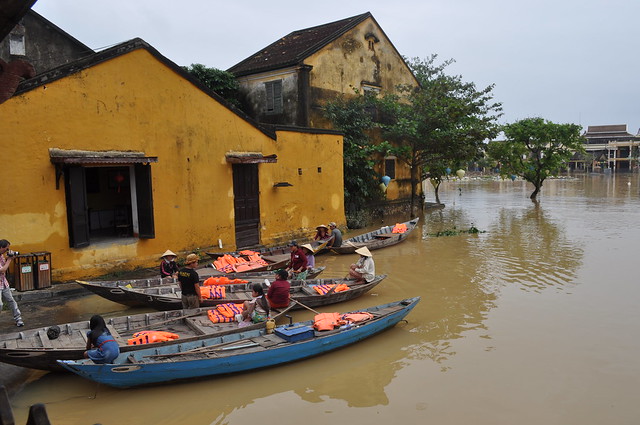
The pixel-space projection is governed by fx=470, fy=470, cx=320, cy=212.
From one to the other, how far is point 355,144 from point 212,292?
41.8 ft

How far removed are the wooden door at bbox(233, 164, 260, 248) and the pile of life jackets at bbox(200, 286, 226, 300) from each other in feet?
16.4

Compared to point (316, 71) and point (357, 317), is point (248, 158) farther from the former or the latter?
point (357, 317)

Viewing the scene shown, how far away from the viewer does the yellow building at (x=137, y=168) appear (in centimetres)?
1034

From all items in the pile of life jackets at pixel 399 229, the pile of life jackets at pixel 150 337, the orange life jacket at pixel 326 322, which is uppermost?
the pile of life jackets at pixel 399 229

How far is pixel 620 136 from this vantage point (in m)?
78.9

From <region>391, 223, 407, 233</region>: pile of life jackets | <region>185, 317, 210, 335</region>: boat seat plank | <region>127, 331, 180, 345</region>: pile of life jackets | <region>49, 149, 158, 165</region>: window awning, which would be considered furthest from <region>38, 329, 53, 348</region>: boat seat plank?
<region>391, 223, 407, 233</region>: pile of life jackets

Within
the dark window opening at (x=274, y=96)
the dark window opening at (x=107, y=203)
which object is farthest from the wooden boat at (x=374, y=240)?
the dark window opening at (x=274, y=96)

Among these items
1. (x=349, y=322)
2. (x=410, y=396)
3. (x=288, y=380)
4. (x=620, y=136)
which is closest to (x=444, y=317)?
(x=349, y=322)

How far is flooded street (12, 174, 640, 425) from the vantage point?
245 inches

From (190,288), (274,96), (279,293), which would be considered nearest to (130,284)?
(190,288)

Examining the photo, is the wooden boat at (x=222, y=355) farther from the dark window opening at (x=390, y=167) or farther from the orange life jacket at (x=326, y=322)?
the dark window opening at (x=390, y=167)

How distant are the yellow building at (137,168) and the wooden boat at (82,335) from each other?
4026mm

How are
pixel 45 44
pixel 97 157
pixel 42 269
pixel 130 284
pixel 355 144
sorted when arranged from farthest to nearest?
pixel 355 144 → pixel 45 44 → pixel 97 157 → pixel 42 269 → pixel 130 284

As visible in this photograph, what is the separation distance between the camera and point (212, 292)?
31.5 ft
